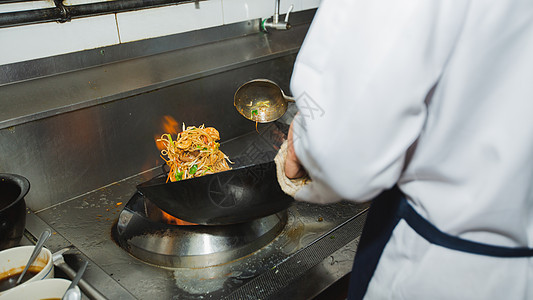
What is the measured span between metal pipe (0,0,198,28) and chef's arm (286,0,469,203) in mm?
1224

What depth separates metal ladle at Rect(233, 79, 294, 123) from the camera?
139 cm

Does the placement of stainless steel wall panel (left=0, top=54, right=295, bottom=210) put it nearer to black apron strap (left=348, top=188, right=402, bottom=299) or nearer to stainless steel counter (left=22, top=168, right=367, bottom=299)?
stainless steel counter (left=22, top=168, right=367, bottom=299)

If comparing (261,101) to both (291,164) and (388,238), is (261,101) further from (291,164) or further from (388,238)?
(388,238)

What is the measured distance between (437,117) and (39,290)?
2.64 ft

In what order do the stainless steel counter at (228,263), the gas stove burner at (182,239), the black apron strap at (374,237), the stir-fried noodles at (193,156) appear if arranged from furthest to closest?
the stir-fried noodles at (193,156), the gas stove burner at (182,239), the stainless steel counter at (228,263), the black apron strap at (374,237)

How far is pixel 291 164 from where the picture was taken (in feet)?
2.82

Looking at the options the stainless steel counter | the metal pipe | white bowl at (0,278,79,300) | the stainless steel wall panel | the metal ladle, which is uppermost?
the metal pipe

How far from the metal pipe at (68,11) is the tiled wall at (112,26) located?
0.03m

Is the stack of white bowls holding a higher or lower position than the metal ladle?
lower

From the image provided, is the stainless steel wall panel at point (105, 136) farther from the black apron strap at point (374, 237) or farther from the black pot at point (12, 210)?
the black apron strap at point (374, 237)

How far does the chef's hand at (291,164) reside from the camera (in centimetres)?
84

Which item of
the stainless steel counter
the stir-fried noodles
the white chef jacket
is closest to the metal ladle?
the stir-fried noodles

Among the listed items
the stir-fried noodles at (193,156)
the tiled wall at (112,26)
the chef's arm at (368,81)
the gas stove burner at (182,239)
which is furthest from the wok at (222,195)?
the tiled wall at (112,26)

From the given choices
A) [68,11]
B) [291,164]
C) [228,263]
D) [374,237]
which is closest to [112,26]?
[68,11]
